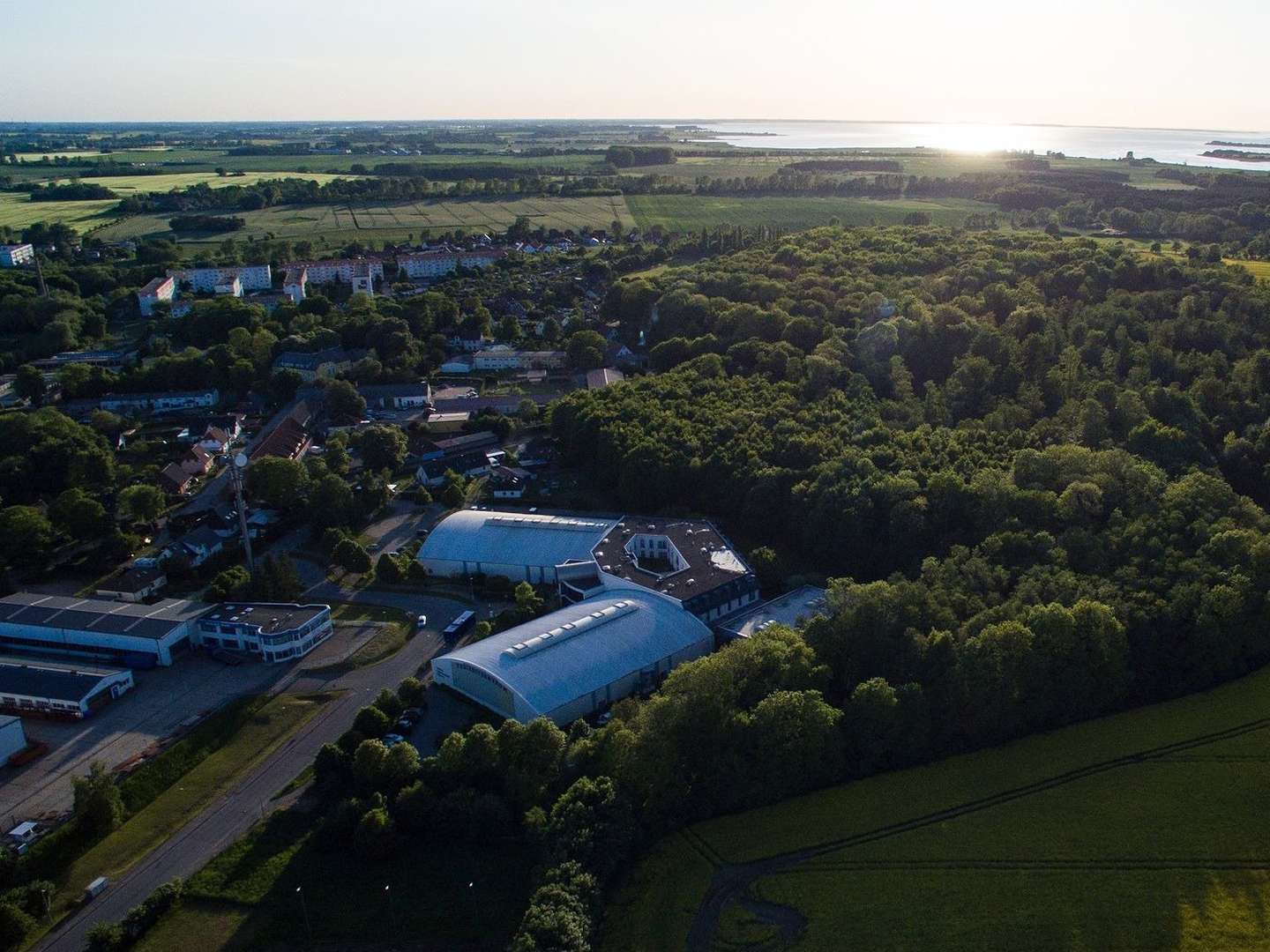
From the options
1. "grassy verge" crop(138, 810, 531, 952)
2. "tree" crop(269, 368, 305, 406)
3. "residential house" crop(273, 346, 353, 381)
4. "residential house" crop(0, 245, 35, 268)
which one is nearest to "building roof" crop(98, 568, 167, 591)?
"grassy verge" crop(138, 810, 531, 952)

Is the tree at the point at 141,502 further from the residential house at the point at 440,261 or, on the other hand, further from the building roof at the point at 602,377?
the residential house at the point at 440,261

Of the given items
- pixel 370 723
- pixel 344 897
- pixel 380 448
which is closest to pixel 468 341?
pixel 380 448

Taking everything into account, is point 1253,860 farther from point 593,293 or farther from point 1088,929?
point 593,293

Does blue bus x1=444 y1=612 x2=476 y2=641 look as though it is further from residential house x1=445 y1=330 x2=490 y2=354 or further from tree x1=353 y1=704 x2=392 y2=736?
residential house x1=445 y1=330 x2=490 y2=354

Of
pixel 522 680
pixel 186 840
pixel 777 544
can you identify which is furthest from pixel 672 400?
pixel 186 840

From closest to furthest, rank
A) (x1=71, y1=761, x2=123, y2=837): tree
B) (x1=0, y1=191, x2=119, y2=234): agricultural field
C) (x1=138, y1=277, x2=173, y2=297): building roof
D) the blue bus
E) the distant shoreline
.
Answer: (x1=71, y1=761, x2=123, y2=837): tree, the blue bus, (x1=138, y1=277, x2=173, y2=297): building roof, (x1=0, y1=191, x2=119, y2=234): agricultural field, the distant shoreline

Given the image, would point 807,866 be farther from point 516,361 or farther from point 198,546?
point 516,361

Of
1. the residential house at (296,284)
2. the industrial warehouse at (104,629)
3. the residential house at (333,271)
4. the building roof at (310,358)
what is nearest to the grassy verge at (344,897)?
the industrial warehouse at (104,629)
